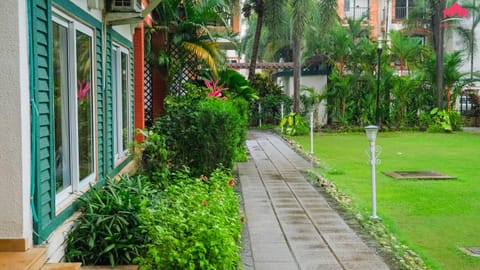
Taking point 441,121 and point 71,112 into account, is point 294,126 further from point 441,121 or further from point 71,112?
point 71,112

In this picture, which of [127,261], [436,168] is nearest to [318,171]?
[436,168]

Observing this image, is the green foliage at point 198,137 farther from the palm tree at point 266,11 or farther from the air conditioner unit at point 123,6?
the palm tree at point 266,11

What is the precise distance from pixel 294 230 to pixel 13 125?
377cm

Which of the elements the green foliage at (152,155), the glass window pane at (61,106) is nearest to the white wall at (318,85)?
the green foliage at (152,155)

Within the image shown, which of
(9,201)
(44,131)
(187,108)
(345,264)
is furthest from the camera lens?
(187,108)

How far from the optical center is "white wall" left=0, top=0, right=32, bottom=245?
3801 millimetres

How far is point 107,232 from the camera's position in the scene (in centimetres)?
500

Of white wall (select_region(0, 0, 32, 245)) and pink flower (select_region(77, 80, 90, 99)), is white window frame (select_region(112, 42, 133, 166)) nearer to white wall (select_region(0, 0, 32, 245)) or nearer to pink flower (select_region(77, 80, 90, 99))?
pink flower (select_region(77, 80, 90, 99))

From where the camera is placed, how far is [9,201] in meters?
3.84

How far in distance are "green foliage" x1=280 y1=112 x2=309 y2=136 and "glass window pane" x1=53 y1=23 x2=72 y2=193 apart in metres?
16.8

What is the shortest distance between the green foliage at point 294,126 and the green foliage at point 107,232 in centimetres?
1662

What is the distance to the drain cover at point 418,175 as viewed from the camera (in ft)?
37.4

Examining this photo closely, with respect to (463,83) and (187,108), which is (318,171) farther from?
(463,83)

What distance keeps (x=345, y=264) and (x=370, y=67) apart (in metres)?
20.0
